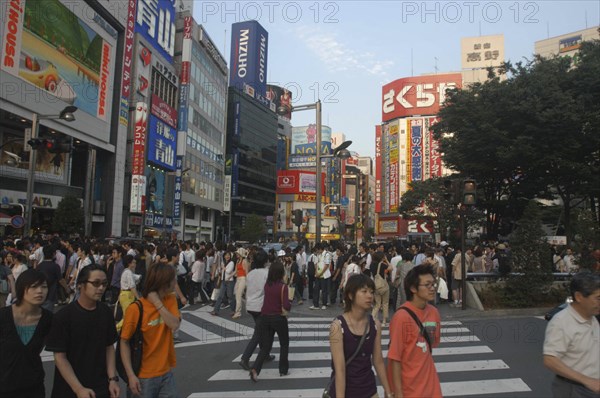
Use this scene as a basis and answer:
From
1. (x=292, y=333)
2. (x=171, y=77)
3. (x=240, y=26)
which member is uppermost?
(x=240, y=26)

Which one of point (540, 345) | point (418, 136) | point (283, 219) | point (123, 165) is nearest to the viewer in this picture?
point (540, 345)

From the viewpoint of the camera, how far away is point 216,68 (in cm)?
6519

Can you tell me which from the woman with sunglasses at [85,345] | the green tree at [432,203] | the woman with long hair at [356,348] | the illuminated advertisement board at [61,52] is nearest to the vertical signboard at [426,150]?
the green tree at [432,203]

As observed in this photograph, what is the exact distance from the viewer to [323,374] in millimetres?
6789

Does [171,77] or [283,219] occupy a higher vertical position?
[171,77]

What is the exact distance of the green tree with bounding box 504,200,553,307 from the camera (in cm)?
1223

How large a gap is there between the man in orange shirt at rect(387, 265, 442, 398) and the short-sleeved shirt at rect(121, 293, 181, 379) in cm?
179

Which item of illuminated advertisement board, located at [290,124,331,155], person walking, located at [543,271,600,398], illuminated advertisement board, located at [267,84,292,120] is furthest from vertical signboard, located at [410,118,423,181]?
person walking, located at [543,271,600,398]

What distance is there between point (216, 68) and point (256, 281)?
62.1m

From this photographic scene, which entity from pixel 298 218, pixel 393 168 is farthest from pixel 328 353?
pixel 393 168

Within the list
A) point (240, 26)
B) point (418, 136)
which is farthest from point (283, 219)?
point (240, 26)

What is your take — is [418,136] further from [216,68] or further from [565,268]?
[565,268]

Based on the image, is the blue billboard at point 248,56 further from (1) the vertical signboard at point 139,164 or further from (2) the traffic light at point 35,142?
(2) the traffic light at point 35,142

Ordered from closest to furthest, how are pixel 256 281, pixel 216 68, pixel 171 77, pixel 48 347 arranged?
pixel 48 347 → pixel 256 281 → pixel 171 77 → pixel 216 68
